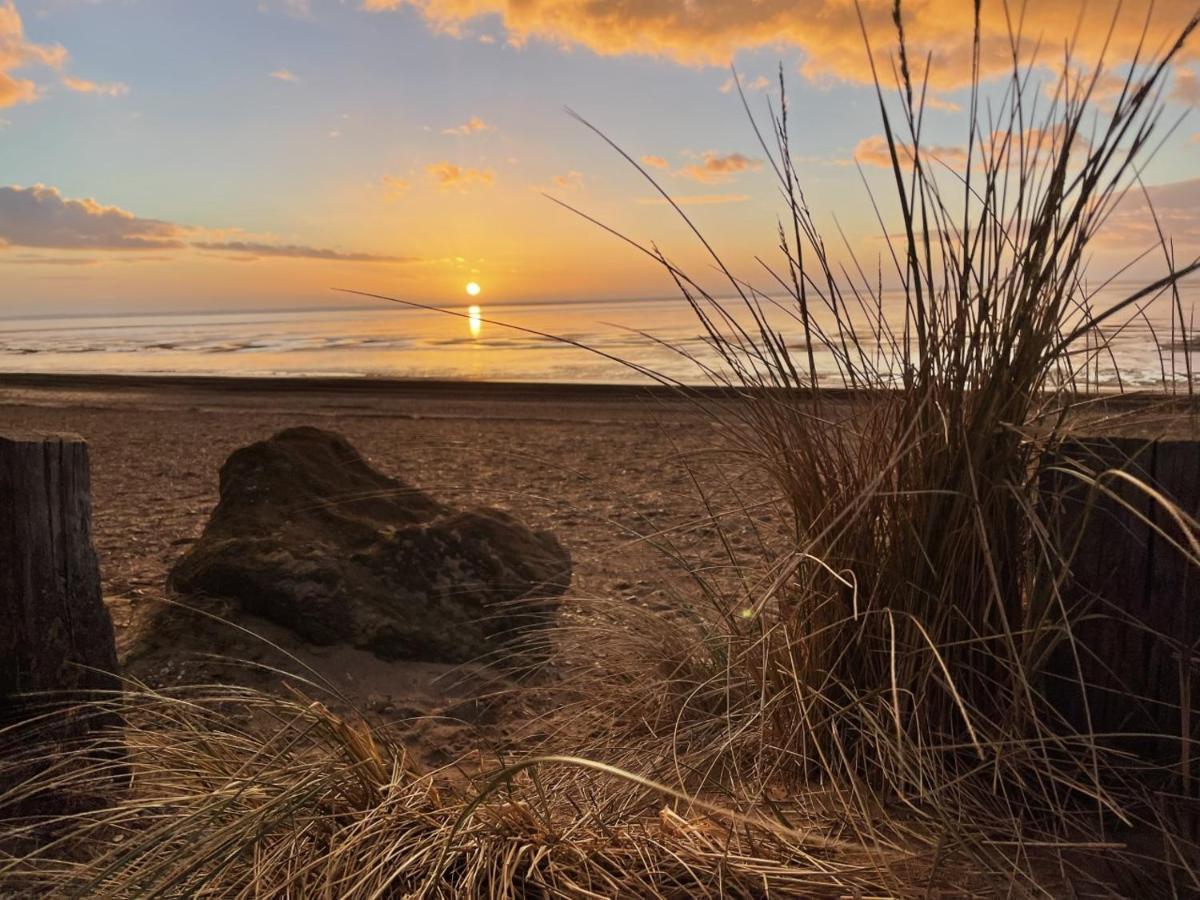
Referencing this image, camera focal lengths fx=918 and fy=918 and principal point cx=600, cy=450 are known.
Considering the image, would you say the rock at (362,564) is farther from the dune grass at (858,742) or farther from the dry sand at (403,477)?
the dune grass at (858,742)

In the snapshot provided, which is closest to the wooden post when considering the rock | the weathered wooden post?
the rock

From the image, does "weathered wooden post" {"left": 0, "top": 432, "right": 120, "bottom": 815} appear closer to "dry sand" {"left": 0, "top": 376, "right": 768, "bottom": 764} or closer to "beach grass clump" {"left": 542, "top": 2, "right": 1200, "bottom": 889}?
"dry sand" {"left": 0, "top": 376, "right": 768, "bottom": 764}

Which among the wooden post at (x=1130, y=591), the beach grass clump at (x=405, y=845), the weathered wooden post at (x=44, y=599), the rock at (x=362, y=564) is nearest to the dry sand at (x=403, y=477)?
the rock at (x=362, y=564)

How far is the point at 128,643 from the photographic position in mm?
2975

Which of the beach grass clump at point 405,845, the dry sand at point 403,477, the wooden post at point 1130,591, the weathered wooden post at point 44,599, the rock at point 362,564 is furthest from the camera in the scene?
the rock at point 362,564

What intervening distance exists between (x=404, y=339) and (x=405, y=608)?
21105 millimetres

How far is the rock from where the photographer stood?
3.11m

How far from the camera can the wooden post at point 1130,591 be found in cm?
161

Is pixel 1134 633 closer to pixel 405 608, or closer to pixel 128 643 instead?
pixel 405 608

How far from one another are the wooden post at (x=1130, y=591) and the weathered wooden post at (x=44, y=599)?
1933mm

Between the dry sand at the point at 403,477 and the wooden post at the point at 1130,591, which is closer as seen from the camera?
the wooden post at the point at 1130,591

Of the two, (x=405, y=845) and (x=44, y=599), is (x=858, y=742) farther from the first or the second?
(x=44, y=599)

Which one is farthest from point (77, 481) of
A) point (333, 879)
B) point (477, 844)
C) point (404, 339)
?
point (404, 339)

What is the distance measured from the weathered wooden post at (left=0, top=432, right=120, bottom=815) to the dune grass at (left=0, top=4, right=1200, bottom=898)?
0.11 metres
